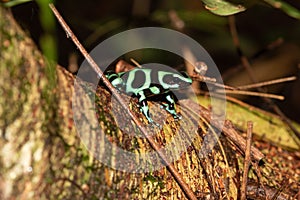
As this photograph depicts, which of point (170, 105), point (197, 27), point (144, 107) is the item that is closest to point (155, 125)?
point (144, 107)

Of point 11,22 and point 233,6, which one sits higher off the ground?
point 233,6

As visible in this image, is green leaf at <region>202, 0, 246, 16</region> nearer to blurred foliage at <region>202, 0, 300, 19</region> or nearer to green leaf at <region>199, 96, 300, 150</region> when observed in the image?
blurred foliage at <region>202, 0, 300, 19</region>

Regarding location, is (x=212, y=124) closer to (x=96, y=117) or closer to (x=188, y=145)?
(x=188, y=145)

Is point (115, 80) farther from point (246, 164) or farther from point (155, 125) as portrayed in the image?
point (246, 164)

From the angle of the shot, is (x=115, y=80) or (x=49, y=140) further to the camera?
(x=115, y=80)

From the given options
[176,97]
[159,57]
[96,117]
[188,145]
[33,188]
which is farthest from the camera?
[159,57]

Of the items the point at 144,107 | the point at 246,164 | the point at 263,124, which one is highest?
the point at 263,124

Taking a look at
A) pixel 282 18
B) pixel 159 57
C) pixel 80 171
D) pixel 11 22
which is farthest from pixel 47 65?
pixel 282 18
